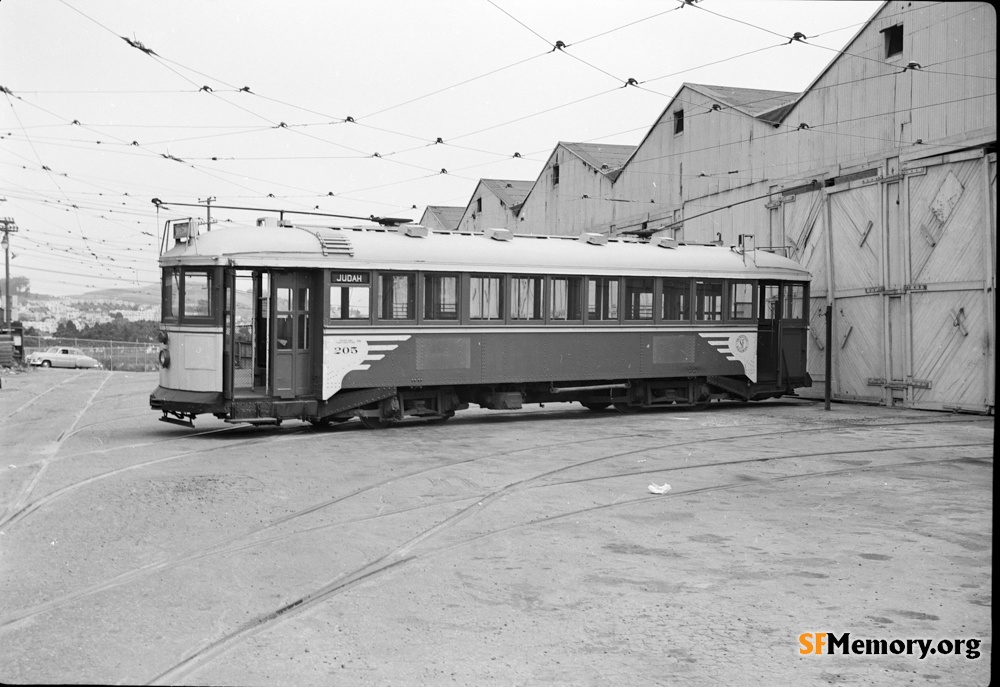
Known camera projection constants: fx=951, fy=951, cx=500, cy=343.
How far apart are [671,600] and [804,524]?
2.79m

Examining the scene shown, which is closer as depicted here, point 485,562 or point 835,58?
point 485,562

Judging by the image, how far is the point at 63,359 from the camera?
52.5 meters

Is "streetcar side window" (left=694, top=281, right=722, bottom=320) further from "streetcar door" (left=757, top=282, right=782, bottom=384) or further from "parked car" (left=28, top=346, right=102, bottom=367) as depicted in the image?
"parked car" (left=28, top=346, right=102, bottom=367)

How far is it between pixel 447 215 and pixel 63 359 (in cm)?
2377

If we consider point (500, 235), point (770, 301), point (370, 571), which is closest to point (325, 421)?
point (500, 235)

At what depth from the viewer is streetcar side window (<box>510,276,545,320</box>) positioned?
1695 cm

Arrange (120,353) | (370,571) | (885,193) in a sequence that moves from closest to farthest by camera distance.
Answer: (370,571)
(885,193)
(120,353)

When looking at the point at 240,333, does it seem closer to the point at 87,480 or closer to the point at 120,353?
the point at 87,480

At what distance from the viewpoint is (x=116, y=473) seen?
414 inches

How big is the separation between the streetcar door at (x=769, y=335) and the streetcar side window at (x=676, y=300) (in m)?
2.03

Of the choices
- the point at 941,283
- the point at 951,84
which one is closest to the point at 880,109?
the point at 951,84

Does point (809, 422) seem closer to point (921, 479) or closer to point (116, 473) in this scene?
point (921, 479)

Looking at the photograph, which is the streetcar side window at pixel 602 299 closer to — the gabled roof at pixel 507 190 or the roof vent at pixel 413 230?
the roof vent at pixel 413 230

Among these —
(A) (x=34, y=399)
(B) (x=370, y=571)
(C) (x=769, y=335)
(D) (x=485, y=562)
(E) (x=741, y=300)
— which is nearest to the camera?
(B) (x=370, y=571)
